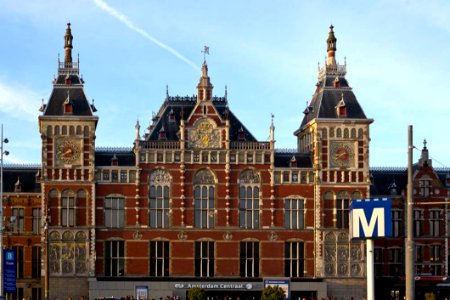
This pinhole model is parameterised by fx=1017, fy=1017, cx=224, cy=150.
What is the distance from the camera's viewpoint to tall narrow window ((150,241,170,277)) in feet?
253

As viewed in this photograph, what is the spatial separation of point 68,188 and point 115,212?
13.1ft

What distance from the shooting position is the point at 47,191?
7569 cm

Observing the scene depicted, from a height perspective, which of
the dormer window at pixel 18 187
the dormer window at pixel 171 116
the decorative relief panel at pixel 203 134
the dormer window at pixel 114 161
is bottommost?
the dormer window at pixel 18 187

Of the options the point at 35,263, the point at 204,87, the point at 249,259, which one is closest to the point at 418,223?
the point at 249,259

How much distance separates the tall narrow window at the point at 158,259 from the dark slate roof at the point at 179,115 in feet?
27.5

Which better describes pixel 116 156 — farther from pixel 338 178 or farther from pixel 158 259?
pixel 338 178

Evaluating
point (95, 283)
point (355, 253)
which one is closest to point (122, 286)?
point (95, 283)

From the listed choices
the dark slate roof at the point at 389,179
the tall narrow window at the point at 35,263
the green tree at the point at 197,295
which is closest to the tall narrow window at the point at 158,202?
the tall narrow window at the point at 35,263

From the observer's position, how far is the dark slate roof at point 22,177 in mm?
79562

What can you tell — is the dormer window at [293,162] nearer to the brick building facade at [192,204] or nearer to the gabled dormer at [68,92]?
the brick building facade at [192,204]

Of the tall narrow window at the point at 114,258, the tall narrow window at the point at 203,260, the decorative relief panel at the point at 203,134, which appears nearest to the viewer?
the tall narrow window at the point at 114,258

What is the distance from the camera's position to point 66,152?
251 feet

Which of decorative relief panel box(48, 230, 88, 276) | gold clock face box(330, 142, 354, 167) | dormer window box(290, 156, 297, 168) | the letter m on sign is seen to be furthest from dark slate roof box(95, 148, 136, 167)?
the letter m on sign

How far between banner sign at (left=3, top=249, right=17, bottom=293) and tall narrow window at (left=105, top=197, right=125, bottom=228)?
20.7m
